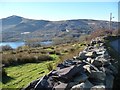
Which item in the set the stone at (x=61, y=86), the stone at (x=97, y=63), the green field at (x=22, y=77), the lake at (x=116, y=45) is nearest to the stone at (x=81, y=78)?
the stone at (x=61, y=86)

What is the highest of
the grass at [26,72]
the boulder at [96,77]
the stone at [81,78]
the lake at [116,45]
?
the stone at [81,78]

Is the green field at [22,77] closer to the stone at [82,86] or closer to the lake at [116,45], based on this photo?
the stone at [82,86]

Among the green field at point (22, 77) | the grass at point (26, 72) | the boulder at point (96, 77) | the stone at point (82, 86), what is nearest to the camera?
the stone at point (82, 86)

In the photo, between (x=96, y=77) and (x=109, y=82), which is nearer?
(x=96, y=77)

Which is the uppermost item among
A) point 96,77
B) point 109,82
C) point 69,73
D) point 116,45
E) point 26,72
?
point 69,73

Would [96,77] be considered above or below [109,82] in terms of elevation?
above

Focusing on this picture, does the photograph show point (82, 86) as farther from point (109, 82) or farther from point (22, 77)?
point (22, 77)

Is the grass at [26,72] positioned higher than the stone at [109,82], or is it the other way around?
the stone at [109,82]

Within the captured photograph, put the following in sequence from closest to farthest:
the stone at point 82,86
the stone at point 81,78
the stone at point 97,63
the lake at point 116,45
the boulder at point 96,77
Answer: the stone at point 82,86, the stone at point 81,78, the boulder at point 96,77, the stone at point 97,63, the lake at point 116,45

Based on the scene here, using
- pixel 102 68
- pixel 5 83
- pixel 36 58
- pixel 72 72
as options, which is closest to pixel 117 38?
pixel 36 58

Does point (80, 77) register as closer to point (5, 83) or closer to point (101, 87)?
point (101, 87)

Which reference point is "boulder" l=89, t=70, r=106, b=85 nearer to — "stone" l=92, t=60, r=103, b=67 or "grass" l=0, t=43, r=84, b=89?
"stone" l=92, t=60, r=103, b=67

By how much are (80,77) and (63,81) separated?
369mm

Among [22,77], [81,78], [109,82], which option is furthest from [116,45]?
[81,78]
